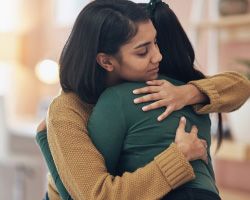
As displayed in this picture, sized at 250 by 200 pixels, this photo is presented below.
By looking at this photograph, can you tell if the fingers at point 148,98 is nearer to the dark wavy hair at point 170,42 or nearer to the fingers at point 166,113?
the fingers at point 166,113

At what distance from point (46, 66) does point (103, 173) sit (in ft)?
9.87

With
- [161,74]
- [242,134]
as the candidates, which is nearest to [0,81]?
[242,134]

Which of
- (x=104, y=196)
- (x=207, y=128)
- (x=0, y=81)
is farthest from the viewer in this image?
(x=0, y=81)

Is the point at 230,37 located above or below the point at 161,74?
below

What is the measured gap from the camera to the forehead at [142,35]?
1.14 meters

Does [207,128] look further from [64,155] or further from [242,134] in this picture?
→ [242,134]

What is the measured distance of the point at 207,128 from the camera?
4.04ft

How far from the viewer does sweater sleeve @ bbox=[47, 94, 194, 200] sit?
102cm

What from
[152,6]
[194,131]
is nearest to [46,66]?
[152,6]

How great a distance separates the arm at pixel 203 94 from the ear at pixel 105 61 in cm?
10

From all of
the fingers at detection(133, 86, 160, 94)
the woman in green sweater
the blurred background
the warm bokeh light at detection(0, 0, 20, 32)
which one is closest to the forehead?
the woman in green sweater

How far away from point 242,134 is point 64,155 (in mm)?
1403

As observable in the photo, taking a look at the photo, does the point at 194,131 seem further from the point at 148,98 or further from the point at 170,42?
the point at 170,42

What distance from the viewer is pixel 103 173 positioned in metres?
1.04
